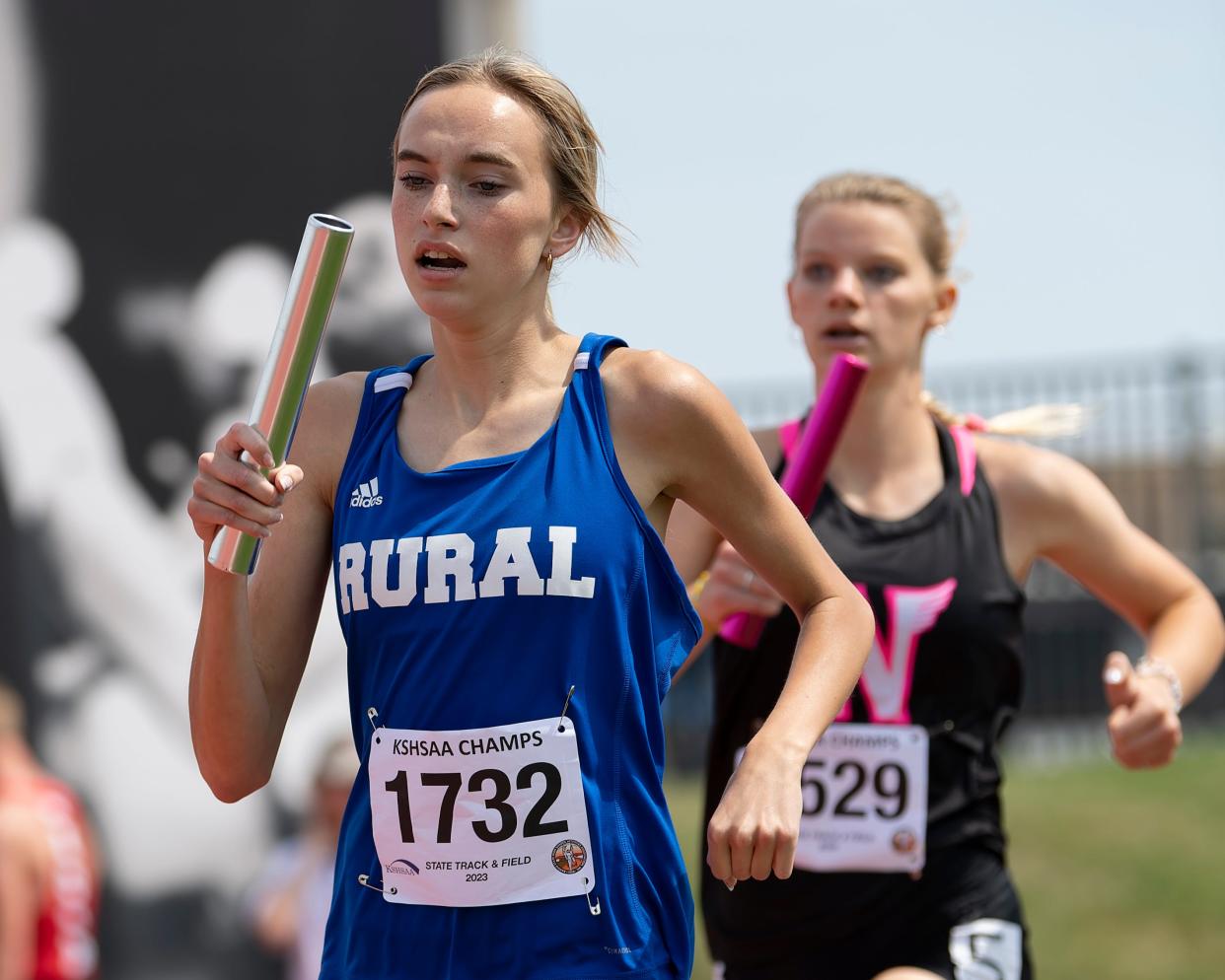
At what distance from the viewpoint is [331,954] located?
2.97 m

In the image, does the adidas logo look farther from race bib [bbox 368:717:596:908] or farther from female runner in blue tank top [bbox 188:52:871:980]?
race bib [bbox 368:717:596:908]

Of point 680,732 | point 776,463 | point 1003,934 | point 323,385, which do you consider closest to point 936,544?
point 776,463

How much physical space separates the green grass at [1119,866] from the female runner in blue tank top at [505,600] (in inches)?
306

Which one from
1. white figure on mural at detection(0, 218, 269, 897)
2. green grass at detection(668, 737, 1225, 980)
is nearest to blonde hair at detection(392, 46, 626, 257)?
white figure on mural at detection(0, 218, 269, 897)

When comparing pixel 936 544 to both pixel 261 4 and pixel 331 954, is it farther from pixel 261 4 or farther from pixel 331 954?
pixel 261 4

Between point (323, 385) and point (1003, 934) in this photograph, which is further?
point (1003, 934)

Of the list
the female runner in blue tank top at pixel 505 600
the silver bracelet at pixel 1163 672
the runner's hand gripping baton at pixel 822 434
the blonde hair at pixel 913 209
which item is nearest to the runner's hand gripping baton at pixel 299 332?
the female runner in blue tank top at pixel 505 600

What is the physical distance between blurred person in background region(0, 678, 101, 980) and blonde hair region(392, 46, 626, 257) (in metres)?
4.57

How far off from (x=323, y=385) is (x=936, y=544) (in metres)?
1.67

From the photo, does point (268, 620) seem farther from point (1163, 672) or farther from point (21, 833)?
point (21, 833)

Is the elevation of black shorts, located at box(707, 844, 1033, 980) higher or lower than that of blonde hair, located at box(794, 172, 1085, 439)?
lower

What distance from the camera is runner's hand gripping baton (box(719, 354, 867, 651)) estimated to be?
3924mm

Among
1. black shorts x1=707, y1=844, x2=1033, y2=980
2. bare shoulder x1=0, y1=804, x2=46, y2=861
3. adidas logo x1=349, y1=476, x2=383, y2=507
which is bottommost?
bare shoulder x1=0, y1=804, x2=46, y2=861

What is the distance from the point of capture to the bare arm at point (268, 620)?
289 cm
